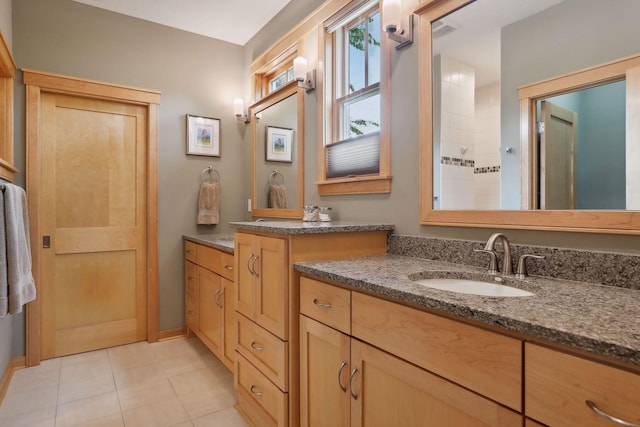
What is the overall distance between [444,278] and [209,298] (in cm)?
181

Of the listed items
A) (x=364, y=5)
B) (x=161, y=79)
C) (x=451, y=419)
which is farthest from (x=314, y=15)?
(x=451, y=419)

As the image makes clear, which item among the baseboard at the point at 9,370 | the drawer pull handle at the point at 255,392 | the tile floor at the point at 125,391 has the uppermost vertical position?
the drawer pull handle at the point at 255,392

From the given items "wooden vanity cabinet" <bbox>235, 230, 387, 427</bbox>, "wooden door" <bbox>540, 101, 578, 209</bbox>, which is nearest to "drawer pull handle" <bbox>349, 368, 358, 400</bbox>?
"wooden vanity cabinet" <bbox>235, 230, 387, 427</bbox>

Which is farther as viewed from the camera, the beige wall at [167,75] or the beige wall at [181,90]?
the beige wall at [167,75]

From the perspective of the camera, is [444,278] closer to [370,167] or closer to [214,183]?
[370,167]

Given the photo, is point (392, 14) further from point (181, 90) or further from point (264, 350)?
point (181, 90)

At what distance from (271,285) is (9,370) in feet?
7.05

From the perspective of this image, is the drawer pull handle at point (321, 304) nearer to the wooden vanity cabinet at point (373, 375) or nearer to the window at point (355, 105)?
the wooden vanity cabinet at point (373, 375)

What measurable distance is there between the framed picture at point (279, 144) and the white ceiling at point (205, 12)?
91 cm

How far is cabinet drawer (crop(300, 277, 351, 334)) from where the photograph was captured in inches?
49.2

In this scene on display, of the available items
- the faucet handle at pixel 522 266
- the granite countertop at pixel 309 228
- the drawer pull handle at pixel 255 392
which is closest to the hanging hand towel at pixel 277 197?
the granite countertop at pixel 309 228

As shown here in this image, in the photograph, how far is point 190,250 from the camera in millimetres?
2998

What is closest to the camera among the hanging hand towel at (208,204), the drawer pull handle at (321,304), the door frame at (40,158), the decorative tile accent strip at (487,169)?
the drawer pull handle at (321,304)

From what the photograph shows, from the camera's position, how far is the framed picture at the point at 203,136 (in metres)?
3.15
